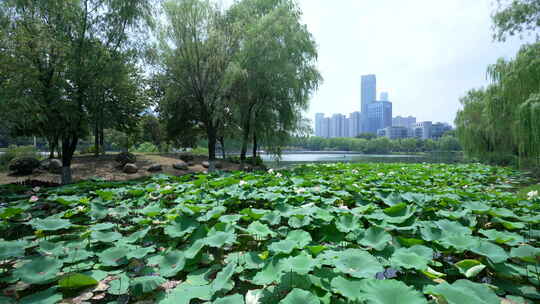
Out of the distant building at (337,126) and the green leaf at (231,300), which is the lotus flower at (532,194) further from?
the distant building at (337,126)

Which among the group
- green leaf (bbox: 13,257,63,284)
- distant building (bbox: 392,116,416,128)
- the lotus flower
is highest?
distant building (bbox: 392,116,416,128)

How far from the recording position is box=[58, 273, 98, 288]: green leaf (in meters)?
1.20

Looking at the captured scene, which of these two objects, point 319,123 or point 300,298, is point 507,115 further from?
point 319,123

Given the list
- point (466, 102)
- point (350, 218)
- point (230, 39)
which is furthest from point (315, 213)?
point (466, 102)

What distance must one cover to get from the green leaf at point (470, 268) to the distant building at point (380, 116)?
146 m

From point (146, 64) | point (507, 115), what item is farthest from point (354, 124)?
point (146, 64)

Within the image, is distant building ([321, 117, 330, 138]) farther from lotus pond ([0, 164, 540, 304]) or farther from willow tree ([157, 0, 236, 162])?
lotus pond ([0, 164, 540, 304])

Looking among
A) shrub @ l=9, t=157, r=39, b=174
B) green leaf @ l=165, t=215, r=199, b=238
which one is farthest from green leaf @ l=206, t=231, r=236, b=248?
shrub @ l=9, t=157, r=39, b=174

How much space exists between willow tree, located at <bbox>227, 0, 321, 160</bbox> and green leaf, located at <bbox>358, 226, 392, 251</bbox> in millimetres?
9020

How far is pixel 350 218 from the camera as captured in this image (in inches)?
71.1

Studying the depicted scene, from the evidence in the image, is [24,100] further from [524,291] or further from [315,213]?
[524,291]

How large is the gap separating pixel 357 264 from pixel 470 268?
64cm

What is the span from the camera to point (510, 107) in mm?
9484

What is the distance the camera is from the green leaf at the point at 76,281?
1.20 metres
